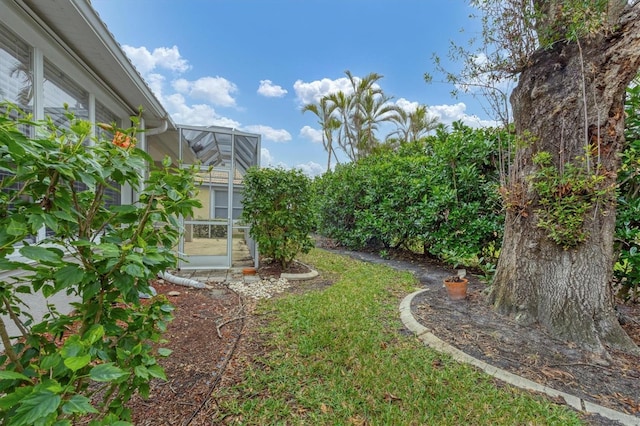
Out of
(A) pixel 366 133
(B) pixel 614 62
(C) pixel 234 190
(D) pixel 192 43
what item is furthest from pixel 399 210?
(A) pixel 366 133

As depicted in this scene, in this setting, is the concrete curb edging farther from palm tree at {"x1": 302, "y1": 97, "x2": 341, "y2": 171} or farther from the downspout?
palm tree at {"x1": 302, "y1": 97, "x2": 341, "y2": 171}

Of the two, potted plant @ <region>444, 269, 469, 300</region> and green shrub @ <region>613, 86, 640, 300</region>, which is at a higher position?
green shrub @ <region>613, 86, 640, 300</region>

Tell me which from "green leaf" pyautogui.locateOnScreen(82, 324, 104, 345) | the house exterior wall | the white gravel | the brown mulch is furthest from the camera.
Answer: the white gravel

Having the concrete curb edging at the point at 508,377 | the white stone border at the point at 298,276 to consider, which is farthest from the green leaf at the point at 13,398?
the white stone border at the point at 298,276

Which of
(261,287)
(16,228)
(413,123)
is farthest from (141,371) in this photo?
(413,123)

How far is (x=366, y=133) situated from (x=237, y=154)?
46.2 feet

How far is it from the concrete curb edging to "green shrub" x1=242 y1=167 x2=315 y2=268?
284 cm

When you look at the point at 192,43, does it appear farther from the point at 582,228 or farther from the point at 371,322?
the point at 582,228

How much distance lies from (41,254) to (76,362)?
0.34 meters

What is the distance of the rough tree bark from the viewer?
8.30ft

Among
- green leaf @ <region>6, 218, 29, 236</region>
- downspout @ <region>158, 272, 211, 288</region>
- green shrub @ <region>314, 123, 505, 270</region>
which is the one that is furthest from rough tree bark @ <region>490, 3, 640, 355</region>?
downspout @ <region>158, 272, 211, 288</region>

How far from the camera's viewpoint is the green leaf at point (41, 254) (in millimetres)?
854

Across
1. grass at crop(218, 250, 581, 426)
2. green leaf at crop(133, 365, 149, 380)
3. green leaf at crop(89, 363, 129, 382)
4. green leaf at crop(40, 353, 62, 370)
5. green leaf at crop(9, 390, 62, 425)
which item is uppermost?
green leaf at crop(40, 353, 62, 370)

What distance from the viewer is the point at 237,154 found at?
20.1ft
